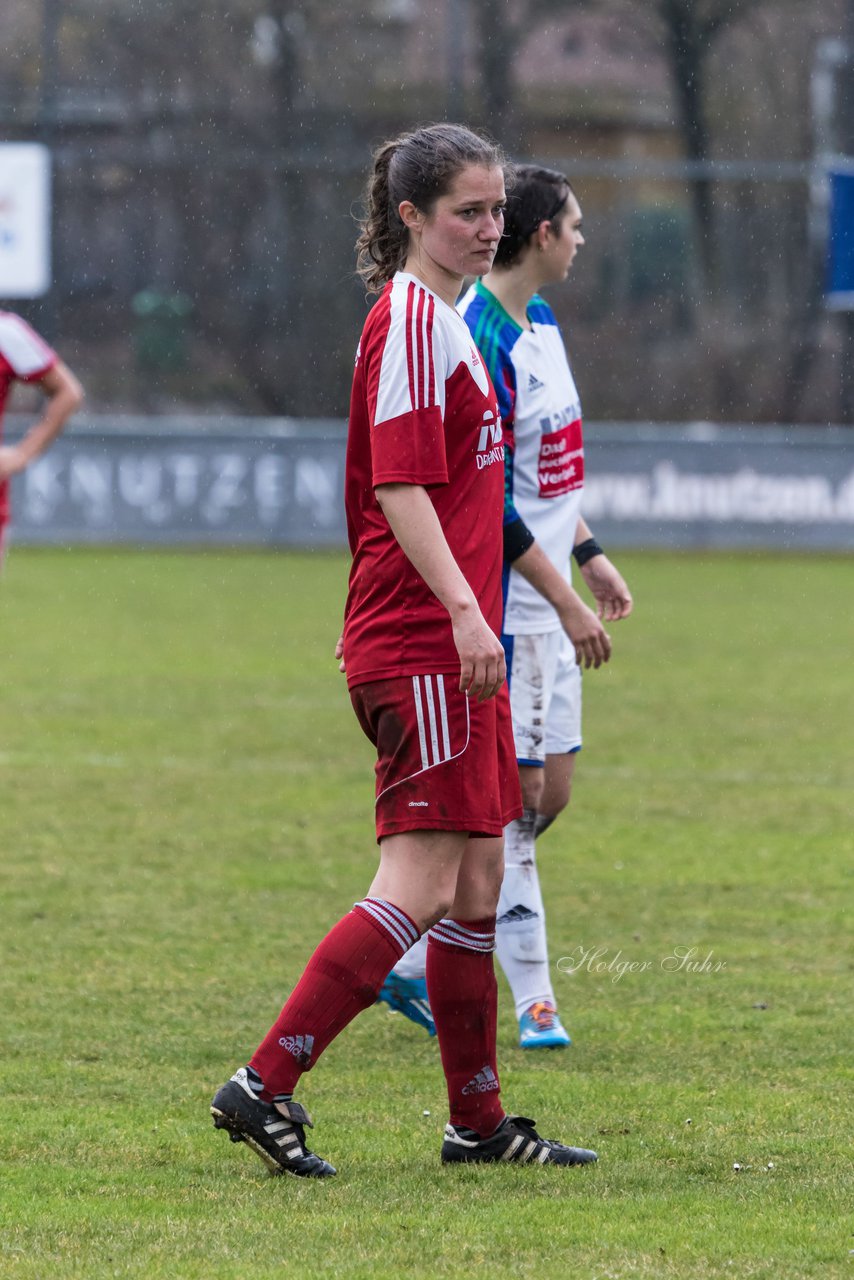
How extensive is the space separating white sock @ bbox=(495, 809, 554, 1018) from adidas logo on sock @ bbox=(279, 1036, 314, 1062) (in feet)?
4.27

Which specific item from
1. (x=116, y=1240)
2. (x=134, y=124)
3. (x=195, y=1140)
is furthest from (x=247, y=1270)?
(x=134, y=124)

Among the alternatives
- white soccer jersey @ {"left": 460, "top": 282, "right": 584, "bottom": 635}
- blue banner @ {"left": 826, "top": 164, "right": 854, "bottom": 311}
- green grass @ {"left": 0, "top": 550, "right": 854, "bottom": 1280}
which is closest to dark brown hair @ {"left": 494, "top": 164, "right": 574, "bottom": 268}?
white soccer jersey @ {"left": 460, "top": 282, "right": 584, "bottom": 635}

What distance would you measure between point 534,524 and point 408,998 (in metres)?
1.24

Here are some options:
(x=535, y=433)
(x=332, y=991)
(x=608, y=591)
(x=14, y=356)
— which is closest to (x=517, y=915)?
(x=608, y=591)

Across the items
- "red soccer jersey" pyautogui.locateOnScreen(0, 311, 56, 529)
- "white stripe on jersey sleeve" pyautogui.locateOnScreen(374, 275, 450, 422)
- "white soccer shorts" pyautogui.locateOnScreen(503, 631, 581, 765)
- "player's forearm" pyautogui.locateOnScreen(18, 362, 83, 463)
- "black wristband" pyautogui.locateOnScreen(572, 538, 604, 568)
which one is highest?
"white stripe on jersey sleeve" pyautogui.locateOnScreen(374, 275, 450, 422)

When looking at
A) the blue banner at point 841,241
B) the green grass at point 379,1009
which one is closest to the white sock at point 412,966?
the green grass at point 379,1009

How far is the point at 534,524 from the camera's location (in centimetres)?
479

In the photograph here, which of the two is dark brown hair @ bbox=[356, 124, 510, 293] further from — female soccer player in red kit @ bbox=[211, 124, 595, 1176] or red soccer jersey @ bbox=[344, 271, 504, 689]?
red soccer jersey @ bbox=[344, 271, 504, 689]

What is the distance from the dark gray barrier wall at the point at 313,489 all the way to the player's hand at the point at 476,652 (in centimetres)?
1786

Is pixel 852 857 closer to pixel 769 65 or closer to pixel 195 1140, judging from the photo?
pixel 195 1140

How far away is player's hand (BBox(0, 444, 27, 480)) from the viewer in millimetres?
Answer: 7566

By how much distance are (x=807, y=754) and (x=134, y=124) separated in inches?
821

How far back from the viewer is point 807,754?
9500 mm

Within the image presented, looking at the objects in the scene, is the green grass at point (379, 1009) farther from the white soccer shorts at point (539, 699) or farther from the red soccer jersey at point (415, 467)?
the red soccer jersey at point (415, 467)
